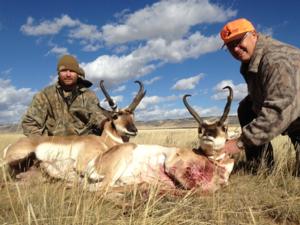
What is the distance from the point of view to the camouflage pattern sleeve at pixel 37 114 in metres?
7.79

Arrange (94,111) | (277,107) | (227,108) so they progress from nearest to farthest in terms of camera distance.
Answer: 1. (277,107)
2. (227,108)
3. (94,111)

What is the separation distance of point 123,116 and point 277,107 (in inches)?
119

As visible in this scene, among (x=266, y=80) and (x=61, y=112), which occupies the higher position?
(x=266, y=80)

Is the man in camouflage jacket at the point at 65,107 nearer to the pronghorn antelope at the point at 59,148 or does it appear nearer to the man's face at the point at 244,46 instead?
the pronghorn antelope at the point at 59,148

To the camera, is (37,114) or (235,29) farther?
(37,114)

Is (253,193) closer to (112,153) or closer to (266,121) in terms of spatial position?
(266,121)

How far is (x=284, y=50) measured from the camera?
16.6 feet

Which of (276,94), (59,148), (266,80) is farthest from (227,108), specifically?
(59,148)

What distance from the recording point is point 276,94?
15.5 ft

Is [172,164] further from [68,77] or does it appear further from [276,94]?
[68,77]

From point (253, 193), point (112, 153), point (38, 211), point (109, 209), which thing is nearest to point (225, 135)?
point (253, 193)

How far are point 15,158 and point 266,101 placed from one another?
3.37 m

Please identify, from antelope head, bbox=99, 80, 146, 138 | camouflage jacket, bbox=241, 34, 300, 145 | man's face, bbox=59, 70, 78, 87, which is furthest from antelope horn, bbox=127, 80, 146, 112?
camouflage jacket, bbox=241, 34, 300, 145

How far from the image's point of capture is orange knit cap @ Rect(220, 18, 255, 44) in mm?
5090
